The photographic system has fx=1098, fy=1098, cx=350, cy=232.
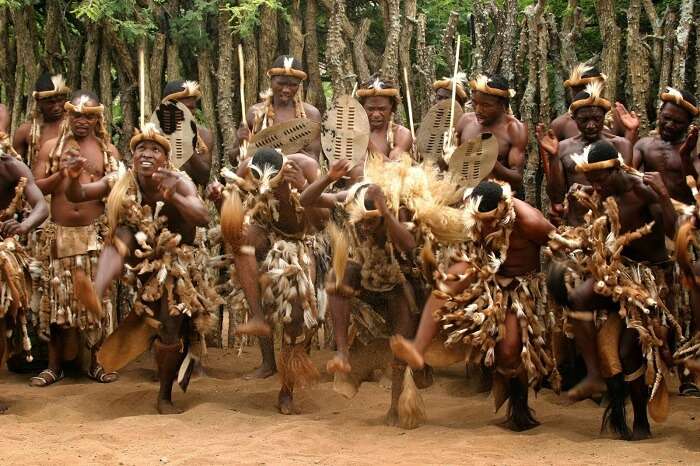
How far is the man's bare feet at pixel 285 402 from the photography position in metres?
5.75

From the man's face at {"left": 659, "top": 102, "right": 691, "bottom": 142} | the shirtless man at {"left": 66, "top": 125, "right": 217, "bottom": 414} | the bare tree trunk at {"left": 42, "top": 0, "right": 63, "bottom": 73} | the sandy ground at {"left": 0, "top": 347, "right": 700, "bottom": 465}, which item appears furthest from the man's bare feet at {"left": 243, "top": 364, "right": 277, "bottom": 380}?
the bare tree trunk at {"left": 42, "top": 0, "right": 63, "bottom": 73}

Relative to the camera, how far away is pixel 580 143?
6.20 meters

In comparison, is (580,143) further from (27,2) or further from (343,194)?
(27,2)

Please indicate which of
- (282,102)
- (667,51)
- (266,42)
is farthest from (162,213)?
(667,51)

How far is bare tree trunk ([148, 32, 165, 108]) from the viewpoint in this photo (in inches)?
319

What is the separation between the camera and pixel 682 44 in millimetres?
7098

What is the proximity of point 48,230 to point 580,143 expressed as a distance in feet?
10.5

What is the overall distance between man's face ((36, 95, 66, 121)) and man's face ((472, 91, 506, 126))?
8.57 ft

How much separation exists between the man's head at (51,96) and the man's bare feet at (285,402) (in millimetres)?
2465

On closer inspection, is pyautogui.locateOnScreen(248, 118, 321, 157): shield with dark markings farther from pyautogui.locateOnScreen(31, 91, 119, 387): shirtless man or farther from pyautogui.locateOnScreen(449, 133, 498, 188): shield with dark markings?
pyautogui.locateOnScreen(31, 91, 119, 387): shirtless man

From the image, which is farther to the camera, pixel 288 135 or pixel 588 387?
pixel 288 135

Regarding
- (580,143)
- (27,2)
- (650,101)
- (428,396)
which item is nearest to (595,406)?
(428,396)

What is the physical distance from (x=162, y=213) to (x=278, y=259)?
0.66 meters

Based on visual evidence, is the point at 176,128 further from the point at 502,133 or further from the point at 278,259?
the point at 502,133
